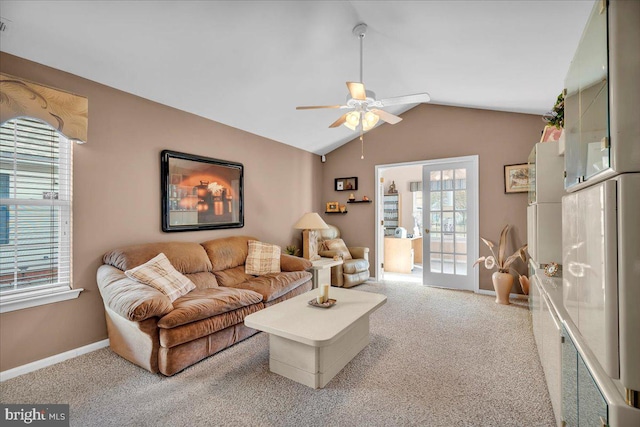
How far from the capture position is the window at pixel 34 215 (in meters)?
2.17

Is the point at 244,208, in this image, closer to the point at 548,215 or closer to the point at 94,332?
the point at 94,332

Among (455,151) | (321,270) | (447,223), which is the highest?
(455,151)

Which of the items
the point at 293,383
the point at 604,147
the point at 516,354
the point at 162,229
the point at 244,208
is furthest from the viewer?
the point at 244,208

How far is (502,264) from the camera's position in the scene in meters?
3.88

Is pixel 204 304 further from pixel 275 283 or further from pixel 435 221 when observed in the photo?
pixel 435 221

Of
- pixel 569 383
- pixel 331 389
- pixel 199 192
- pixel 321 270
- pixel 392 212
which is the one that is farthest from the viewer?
pixel 392 212

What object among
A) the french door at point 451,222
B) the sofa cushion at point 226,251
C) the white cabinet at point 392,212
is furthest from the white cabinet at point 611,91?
the white cabinet at point 392,212

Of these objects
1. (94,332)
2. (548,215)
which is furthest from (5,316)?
(548,215)

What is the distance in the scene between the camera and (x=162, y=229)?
10.3 ft

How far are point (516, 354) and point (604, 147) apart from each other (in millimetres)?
2249

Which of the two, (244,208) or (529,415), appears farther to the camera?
(244,208)

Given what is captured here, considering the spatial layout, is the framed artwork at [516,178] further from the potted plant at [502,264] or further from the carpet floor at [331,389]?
the carpet floor at [331,389]

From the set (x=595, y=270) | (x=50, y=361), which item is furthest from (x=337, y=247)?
(x=595, y=270)

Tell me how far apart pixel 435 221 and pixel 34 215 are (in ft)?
16.1
